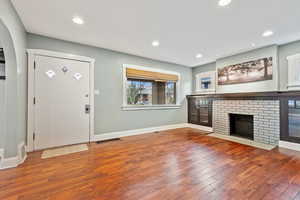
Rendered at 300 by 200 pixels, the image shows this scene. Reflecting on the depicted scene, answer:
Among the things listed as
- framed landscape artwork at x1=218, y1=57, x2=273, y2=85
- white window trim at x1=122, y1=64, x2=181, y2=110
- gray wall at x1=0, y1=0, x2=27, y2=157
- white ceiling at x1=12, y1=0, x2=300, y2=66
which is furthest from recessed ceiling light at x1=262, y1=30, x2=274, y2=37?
gray wall at x1=0, y1=0, x2=27, y2=157

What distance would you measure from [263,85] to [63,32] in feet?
16.5

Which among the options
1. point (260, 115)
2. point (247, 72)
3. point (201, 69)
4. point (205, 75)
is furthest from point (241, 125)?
point (201, 69)

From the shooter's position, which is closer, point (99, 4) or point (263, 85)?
point (99, 4)

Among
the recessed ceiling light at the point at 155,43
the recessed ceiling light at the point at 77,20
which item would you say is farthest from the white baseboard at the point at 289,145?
the recessed ceiling light at the point at 77,20

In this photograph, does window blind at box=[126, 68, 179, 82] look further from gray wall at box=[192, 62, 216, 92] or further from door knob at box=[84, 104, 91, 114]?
door knob at box=[84, 104, 91, 114]

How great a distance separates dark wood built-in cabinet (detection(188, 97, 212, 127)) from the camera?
479 centimetres

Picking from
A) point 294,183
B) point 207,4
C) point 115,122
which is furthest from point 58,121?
point 294,183

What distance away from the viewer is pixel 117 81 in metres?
3.92

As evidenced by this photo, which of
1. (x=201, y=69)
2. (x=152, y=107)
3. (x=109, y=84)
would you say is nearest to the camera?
(x=109, y=84)

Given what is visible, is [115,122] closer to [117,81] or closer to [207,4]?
[117,81]

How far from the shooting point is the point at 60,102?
10.2 feet

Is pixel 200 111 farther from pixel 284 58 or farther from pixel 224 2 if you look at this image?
pixel 224 2

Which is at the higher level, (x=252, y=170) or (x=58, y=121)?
(x=58, y=121)

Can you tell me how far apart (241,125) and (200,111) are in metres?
1.37
